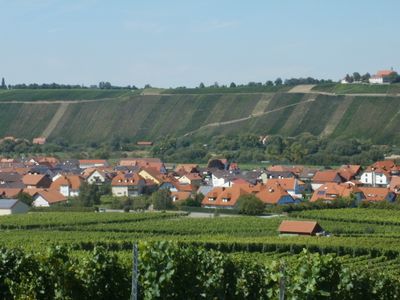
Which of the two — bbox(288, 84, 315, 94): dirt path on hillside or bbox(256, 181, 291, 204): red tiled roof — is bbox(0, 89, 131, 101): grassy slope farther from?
bbox(256, 181, 291, 204): red tiled roof

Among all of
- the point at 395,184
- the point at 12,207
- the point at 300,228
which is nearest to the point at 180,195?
the point at 12,207

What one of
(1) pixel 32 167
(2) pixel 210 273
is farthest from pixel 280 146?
(2) pixel 210 273

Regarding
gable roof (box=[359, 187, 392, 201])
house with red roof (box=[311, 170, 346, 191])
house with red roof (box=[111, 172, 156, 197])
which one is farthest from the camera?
house with red roof (box=[311, 170, 346, 191])

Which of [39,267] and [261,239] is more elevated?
[39,267]

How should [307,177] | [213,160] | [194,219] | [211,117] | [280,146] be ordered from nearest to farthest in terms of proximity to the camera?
[194,219] < [307,177] < [213,160] < [280,146] < [211,117]

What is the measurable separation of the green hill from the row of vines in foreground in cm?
9491

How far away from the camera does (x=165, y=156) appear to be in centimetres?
11425

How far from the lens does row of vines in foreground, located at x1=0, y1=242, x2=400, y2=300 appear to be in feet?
62.6

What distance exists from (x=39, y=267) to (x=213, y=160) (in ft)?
260

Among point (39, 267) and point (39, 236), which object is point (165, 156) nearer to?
point (39, 236)

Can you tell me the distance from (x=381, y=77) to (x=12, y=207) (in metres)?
97.1

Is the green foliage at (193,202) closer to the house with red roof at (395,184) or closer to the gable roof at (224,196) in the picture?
the gable roof at (224,196)

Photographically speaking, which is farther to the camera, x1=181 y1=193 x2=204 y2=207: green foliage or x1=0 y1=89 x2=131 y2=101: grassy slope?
x1=0 y1=89 x2=131 y2=101: grassy slope

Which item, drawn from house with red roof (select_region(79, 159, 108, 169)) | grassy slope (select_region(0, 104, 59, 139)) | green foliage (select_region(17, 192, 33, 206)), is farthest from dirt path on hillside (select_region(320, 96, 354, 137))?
green foliage (select_region(17, 192, 33, 206))
